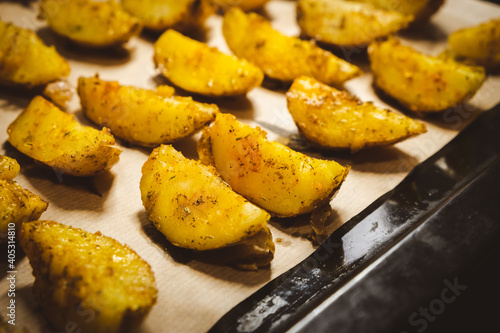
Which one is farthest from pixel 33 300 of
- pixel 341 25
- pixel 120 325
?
pixel 341 25

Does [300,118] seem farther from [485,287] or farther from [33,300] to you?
[33,300]

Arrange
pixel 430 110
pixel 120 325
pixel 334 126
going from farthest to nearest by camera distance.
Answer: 1. pixel 430 110
2. pixel 334 126
3. pixel 120 325

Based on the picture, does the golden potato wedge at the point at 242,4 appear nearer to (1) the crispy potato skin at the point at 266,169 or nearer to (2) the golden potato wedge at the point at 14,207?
(1) the crispy potato skin at the point at 266,169

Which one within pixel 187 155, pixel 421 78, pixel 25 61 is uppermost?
pixel 421 78

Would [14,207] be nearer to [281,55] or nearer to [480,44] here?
[281,55]

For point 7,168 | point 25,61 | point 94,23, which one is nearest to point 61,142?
point 7,168
